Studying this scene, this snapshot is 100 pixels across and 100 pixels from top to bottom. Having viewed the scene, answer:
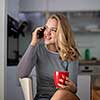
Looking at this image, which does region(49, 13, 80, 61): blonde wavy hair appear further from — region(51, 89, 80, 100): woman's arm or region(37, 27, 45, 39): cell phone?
region(51, 89, 80, 100): woman's arm

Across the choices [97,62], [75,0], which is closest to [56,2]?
[75,0]

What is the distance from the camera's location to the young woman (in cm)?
175

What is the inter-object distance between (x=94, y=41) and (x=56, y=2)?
39.0 inches

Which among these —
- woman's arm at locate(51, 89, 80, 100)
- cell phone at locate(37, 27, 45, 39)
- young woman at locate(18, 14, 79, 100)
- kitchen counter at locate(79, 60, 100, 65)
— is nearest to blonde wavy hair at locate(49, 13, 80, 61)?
young woman at locate(18, 14, 79, 100)

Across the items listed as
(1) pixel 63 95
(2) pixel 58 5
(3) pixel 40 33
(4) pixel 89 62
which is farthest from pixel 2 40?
(2) pixel 58 5

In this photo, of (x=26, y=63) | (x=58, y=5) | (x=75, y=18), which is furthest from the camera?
(x=75, y=18)

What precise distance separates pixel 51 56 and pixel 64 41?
0.48ft

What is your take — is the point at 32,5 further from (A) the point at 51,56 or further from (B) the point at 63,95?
(B) the point at 63,95

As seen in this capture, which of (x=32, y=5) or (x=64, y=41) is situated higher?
(x=32, y=5)

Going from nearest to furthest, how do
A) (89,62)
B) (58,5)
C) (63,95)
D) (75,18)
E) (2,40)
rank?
(63,95) → (2,40) → (89,62) → (58,5) → (75,18)

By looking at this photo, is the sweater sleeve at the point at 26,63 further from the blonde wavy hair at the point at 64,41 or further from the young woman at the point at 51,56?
the blonde wavy hair at the point at 64,41

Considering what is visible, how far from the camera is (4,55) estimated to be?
286 centimetres

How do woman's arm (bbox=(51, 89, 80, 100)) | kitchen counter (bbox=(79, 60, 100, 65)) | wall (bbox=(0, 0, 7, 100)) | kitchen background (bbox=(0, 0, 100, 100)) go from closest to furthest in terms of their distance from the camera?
woman's arm (bbox=(51, 89, 80, 100)), wall (bbox=(0, 0, 7, 100)), kitchen counter (bbox=(79, 60, 100, 65)), kitchen background (bbox=(0, 0, 100, 100))

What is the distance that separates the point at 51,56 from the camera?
182 centimetres
